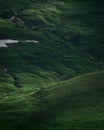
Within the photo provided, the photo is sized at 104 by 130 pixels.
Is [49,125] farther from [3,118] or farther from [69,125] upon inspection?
[3,118]

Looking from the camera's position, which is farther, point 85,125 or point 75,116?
point 75,116

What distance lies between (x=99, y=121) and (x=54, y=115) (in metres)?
23.1

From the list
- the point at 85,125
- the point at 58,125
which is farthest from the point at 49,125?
the point at 85,125

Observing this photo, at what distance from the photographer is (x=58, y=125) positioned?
619ft

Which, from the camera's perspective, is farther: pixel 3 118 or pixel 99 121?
pixel 3 118

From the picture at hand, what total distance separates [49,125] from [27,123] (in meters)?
10.1

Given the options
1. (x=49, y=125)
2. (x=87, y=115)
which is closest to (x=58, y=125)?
(x=49, y=125)

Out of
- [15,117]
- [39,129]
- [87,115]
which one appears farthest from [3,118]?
[87,115]

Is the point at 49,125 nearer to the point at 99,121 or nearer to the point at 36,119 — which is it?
the point at 36,119

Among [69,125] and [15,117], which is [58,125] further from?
[15,117]

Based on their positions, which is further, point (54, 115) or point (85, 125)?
point (54, 115)

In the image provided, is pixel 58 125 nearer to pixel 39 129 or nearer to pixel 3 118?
pixel 39 129

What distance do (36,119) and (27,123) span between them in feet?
20.7

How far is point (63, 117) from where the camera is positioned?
198 metres
